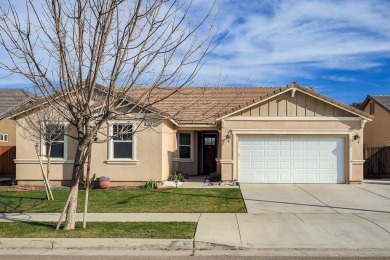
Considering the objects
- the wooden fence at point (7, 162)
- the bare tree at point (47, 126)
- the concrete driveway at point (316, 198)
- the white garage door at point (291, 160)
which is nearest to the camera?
the concrete driveway at point (316, 198)

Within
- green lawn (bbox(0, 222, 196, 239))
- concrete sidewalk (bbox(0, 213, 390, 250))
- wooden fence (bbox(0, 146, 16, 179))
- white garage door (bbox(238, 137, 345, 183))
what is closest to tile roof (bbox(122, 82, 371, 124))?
white garage door (bbox(238, 137, 345, 183))

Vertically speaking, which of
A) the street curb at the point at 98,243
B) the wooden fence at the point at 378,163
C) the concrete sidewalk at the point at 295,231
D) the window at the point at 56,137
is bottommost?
the street curb at the point at 98,243

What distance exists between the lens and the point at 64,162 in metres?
18.9

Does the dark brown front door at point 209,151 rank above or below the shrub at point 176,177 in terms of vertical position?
above

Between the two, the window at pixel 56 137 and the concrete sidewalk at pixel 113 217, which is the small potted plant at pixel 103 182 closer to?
the window at pixel 56 137

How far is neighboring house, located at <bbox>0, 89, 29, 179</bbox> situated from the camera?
23641 millimetres

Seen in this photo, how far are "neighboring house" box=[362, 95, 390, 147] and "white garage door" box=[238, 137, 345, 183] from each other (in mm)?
9989

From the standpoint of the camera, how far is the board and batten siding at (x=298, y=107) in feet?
62.4

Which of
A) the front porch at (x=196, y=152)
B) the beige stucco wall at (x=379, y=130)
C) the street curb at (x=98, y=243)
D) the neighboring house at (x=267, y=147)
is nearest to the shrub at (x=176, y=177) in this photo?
the neighboring house at (x=267, y=147)

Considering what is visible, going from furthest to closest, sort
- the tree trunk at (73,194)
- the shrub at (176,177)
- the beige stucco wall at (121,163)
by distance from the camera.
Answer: the shrub at (176,177), the beige stucco wall at (121,163), the tree trunk at (73,194)

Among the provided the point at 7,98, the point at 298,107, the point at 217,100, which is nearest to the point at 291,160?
the point at 298,107

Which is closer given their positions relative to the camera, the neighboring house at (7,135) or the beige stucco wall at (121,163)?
the beige stucco wall at (121,163)

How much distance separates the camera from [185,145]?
77.5 feet

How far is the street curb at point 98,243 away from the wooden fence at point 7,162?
15.7 metres
